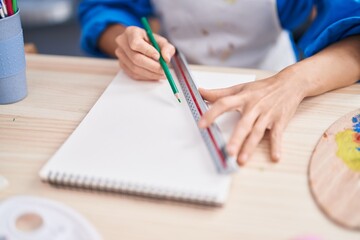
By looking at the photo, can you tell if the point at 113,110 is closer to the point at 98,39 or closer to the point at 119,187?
the point at 119,187

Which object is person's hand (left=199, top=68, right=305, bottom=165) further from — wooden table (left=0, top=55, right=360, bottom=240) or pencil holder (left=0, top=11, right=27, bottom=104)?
pencil holder (left=0, top=11, right=27, bottom=104)

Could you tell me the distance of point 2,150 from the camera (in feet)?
1.90

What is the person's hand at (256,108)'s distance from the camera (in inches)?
21.7

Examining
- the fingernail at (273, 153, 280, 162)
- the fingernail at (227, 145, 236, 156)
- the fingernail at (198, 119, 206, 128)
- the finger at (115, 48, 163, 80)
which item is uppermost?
the fingernail at (198, 119, 206, 128)

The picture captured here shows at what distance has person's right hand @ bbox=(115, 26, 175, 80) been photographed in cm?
70

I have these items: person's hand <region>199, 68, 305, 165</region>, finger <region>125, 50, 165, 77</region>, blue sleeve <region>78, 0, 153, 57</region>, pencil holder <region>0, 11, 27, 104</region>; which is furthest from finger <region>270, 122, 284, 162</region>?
blue sleeve <region>78, 0, 153, 57</region>

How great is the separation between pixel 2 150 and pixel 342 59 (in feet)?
1.72

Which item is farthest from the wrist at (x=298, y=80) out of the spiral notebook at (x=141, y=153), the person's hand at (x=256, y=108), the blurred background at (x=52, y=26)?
the blurred background at (x=52, y=26)

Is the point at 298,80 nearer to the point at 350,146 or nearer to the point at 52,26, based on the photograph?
the point at 350,146

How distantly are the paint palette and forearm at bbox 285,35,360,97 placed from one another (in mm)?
76

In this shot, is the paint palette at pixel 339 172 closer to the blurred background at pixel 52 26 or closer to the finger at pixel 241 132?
the finger at pixel 241 132

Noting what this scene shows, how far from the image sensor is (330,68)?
690 millimetres

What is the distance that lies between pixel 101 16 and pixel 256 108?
471mm

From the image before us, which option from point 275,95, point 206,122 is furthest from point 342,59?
point 206,122
